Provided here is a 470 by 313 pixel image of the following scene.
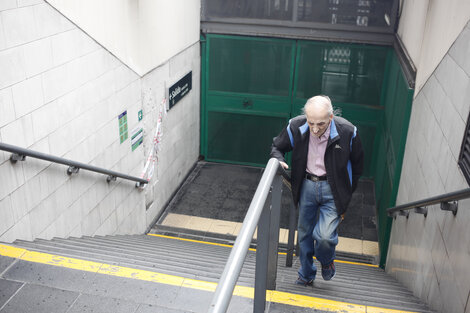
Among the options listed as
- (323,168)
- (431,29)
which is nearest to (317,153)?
(323,168)

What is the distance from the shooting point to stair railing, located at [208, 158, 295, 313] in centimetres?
150

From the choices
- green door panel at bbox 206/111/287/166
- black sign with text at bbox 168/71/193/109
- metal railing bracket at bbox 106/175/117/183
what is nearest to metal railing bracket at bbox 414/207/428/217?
metal railing bracket at bbox 106/175/117/183

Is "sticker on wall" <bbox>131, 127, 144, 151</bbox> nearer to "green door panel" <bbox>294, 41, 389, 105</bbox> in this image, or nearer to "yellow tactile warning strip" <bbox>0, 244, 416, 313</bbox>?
"yellow tactile warning strip" <bbox>0, 244, 416, 313</bbox>

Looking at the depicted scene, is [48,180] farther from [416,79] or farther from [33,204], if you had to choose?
[416,79]

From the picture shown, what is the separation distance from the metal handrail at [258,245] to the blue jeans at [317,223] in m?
0.52

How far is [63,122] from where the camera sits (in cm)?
510

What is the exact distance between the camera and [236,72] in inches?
413

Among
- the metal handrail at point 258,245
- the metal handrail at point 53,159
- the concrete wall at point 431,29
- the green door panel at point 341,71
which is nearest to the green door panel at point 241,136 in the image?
the green door panel at point 341,71

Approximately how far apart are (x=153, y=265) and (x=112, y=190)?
2759mm

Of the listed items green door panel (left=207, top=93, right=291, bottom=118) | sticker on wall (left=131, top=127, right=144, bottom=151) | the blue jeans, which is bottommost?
green door panel (left=207, top=93, right=291, bottom=118)

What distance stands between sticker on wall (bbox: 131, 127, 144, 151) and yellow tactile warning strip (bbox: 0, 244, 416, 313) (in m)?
3.38

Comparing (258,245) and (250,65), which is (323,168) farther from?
(250,65)

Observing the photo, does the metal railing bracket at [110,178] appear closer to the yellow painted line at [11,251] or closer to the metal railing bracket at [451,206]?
the yellow painted line at [11,251]

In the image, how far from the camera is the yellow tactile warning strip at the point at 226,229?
315 inches
